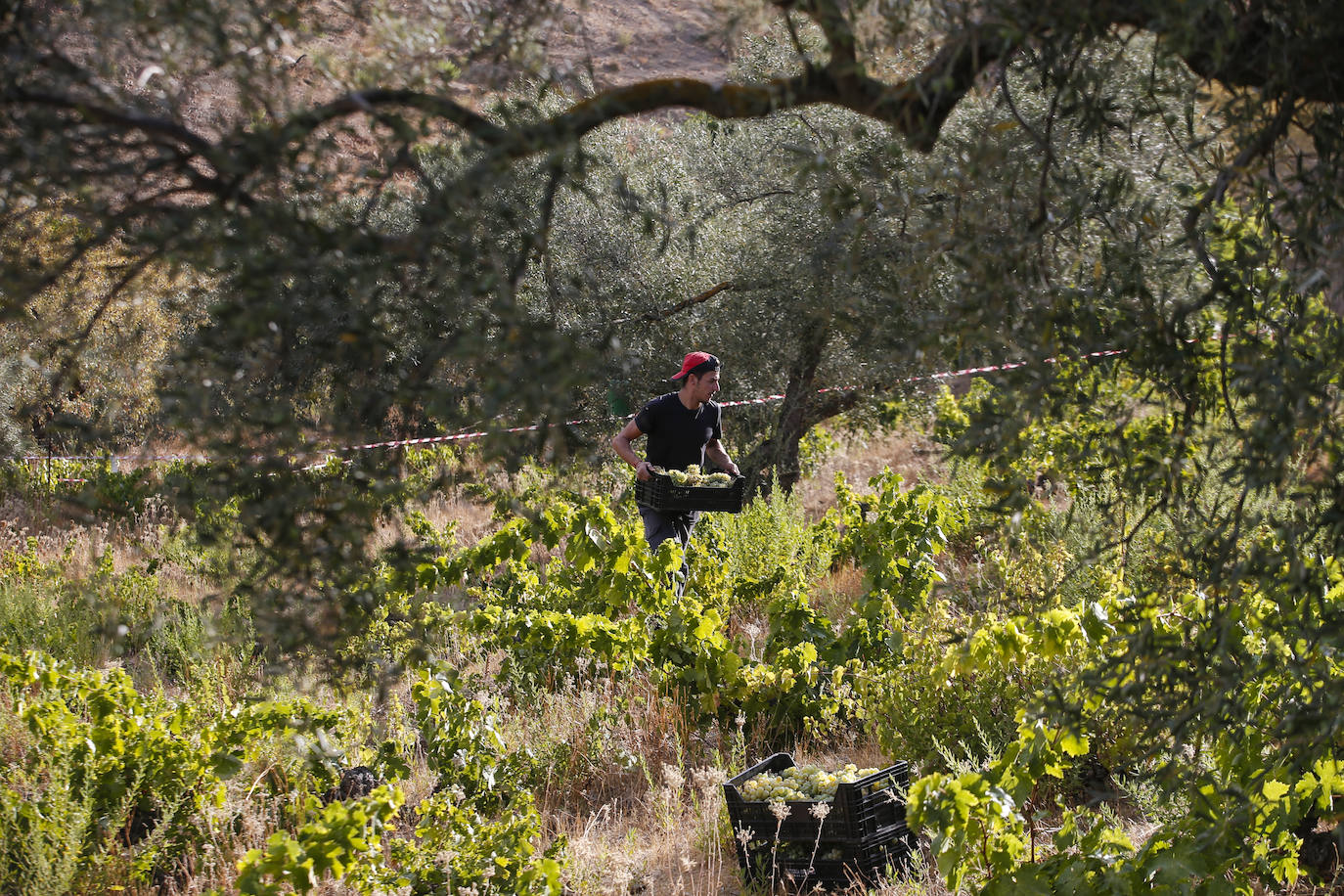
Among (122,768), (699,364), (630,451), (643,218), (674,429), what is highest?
(643,218)

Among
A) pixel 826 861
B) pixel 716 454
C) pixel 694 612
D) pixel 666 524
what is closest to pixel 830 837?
pixel 826 861

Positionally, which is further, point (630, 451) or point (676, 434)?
point (676, 434)

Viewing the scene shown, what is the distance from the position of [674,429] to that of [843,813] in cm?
316

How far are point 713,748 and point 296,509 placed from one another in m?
3.19

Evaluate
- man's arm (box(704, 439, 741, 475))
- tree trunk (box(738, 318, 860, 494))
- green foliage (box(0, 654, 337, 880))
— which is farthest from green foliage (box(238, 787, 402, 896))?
tree trunk (box(738, 318, 860, 494))

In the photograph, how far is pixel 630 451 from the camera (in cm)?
666

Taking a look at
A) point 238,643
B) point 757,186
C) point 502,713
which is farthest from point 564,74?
point 757,186

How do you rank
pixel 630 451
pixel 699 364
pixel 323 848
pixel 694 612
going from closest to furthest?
pixel 323 848 → pixel 694 612 → pixel 699 364 → pixel 630 451

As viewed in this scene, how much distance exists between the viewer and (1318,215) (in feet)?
7.80

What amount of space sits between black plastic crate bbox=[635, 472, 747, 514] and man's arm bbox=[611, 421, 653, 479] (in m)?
0.06

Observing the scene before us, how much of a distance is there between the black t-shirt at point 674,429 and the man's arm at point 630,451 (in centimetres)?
7

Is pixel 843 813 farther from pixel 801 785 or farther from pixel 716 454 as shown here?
pixel 716 454

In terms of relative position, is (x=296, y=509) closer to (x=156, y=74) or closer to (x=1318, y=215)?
(x=156, y=74)

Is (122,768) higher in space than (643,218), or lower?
lower
